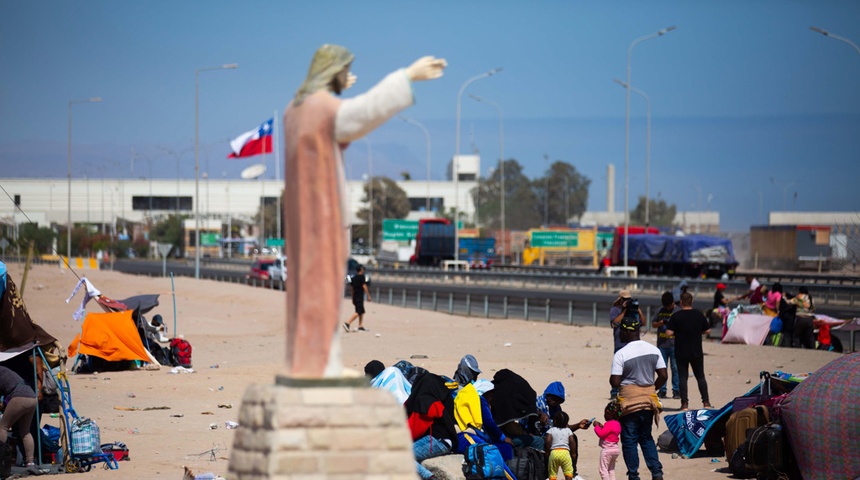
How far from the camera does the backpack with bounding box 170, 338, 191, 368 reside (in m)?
21.0

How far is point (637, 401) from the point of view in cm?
1108

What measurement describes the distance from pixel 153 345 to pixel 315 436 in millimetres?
15357

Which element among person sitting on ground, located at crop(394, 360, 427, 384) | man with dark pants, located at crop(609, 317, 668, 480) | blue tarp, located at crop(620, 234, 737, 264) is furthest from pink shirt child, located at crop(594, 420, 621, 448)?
blue tarp, located at crop(620, 234, 737, 264)

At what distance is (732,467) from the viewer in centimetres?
1181

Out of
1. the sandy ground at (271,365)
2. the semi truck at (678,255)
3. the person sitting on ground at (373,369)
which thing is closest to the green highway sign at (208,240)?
the semi truck at (678,255)

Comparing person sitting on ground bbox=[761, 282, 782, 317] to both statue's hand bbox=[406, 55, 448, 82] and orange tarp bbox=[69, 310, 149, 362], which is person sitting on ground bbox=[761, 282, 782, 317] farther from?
statue's hand bbox=[406, 55, 448, 82]

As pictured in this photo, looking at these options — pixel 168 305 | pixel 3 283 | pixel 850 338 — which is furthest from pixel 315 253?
pixel 168 305

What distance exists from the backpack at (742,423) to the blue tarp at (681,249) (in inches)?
1682

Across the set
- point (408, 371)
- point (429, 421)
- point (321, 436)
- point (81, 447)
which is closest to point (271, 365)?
point (408, 371)

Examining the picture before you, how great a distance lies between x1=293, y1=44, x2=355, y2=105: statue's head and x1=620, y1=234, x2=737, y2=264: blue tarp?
48257 mm

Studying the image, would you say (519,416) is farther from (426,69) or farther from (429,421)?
(426,69)

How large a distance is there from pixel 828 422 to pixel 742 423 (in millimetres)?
1651

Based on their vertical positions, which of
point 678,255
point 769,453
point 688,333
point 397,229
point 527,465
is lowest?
point 527,465

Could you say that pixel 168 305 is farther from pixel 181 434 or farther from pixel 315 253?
pixel 315 253
